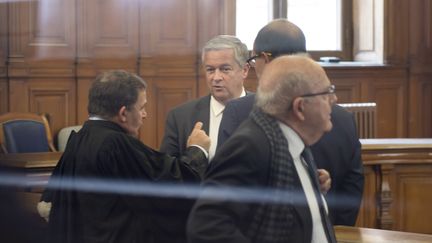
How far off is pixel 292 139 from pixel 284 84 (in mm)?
154

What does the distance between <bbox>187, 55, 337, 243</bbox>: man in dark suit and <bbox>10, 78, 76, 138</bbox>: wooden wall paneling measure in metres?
5.38

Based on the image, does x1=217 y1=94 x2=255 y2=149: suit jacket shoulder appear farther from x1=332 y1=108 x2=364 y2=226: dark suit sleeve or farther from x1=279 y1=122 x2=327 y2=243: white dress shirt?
x1=279 y1=122 x2=327 y2=243: white dress shirt

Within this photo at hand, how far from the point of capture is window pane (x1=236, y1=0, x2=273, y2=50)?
8711 millimetres

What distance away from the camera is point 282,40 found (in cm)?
312

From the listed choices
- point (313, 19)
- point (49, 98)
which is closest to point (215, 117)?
point (49, 98)

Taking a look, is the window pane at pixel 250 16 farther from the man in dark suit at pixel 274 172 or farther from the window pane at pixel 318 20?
the man in dark suit at pixel 274 172

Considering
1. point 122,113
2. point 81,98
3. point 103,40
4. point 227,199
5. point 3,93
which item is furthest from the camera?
point 103,40

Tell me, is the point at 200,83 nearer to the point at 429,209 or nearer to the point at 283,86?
the point at 429,209

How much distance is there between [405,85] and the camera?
28.9ft

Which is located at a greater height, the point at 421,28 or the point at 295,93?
the point at 421,28

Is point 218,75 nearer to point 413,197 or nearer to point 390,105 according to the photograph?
point 413,197

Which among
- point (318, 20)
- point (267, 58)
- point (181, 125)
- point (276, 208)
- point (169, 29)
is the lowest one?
point (276, 208)

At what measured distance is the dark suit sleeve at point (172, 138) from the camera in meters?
3.79

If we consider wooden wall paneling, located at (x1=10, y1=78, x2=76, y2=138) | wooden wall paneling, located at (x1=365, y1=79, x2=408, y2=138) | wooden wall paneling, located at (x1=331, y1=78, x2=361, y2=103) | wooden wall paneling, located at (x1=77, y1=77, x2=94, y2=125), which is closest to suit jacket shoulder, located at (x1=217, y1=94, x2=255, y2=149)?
wooden wall paneling, located at (x1=10, y1=78, x2=76, y2=138)
